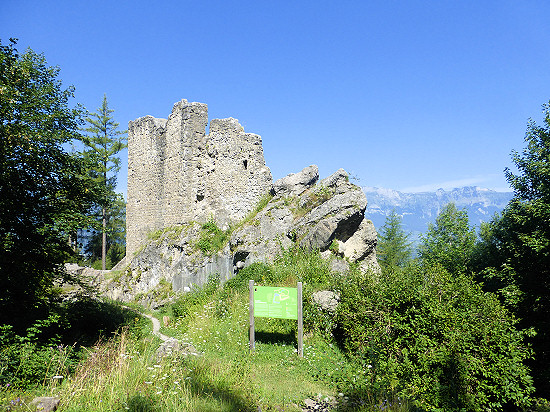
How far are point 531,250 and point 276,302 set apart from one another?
11383 mm

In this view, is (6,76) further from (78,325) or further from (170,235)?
(170,235)

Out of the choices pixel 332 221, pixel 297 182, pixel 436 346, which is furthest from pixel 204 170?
pixel 436 346

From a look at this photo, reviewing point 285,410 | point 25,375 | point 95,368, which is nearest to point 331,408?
point 285,410

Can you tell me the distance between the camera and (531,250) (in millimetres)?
14000

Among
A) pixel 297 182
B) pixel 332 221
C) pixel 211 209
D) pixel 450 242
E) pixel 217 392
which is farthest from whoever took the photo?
pixel 450 242

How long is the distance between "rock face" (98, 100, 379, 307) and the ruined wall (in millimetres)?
54

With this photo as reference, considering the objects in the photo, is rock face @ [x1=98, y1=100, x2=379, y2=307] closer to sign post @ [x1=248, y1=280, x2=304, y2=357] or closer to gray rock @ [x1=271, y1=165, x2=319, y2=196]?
gray rock @ [x1=271, y1=165, x2=319, y2=196]

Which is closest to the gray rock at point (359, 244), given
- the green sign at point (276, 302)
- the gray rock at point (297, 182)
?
the gray rock at point (297, 182)

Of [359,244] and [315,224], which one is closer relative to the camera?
[315,224]

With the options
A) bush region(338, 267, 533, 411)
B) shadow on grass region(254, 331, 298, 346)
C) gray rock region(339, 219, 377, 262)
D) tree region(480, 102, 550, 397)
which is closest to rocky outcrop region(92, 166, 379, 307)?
gray rock region(339, 219, 377, 262)

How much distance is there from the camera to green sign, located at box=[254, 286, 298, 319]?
29.7ft

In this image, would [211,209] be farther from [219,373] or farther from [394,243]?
[394,243]

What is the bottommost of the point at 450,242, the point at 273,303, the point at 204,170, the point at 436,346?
the point at 436,346

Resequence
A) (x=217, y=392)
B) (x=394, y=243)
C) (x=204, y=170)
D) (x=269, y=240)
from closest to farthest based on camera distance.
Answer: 1. (x=217, y=392)
2. (x=269, y=240)
3. (x=204, y=170)
4. (x=394, y=243)
